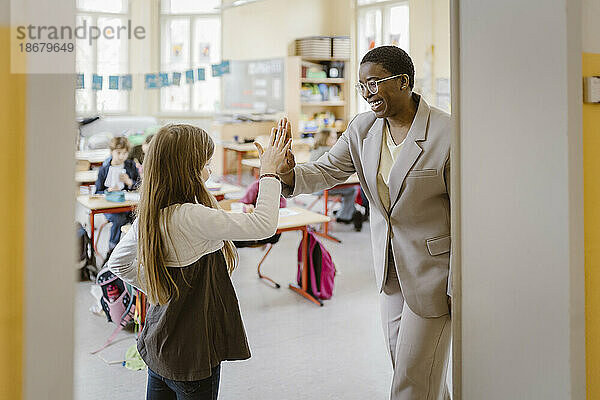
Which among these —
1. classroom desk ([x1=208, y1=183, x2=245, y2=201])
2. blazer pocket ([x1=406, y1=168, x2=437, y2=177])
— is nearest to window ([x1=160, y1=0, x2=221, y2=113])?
classroom desk ([x1=208, y1=183, x2=245, y2=201])

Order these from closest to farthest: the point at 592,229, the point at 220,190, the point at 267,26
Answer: the point at 592,229 → the point at 220,190 → the point at 267,26

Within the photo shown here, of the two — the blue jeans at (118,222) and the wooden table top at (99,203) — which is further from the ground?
the wooden table top at (99,203)

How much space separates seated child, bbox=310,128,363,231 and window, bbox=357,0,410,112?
2469mm

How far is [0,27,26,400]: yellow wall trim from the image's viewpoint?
1074 mm

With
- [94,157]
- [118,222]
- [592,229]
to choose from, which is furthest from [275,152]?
[94,157]

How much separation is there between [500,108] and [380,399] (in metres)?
1.80

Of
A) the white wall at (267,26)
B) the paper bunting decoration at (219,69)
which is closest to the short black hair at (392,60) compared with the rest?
the paper bunting decoration at (219,69)

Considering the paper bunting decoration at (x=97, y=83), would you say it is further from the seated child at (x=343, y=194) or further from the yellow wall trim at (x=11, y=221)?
the seated child at (x=343, y=194)

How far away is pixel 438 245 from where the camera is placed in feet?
6.55

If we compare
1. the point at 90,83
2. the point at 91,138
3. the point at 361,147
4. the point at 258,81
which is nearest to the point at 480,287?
the point at 361,147

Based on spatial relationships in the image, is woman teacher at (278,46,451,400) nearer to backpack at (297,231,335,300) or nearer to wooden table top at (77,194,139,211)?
backpack at (297,231,335,300)

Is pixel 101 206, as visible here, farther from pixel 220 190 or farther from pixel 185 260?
pixel 185 260

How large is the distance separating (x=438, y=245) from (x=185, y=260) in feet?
2.69

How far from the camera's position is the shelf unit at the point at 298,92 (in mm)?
9883
